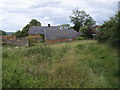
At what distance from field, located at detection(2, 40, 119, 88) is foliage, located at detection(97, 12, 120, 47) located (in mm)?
66

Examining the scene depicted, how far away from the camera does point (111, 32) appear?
1.23 metres

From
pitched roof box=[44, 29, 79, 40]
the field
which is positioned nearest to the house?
pitched roof box=[44, 29, 79, 40]

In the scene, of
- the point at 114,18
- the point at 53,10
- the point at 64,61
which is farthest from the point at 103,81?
the point at 53,10

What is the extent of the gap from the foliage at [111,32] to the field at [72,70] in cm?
7

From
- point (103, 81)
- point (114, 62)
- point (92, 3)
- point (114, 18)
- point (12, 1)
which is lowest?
point (103, 81)

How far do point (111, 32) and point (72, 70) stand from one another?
97 centimetres

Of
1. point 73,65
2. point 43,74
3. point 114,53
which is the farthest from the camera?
point 43,74

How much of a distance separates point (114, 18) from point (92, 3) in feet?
2.22

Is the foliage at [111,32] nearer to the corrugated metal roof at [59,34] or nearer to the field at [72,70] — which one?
the field at [72,70]

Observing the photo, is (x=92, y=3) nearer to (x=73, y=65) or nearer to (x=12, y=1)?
(x=73, y=65)

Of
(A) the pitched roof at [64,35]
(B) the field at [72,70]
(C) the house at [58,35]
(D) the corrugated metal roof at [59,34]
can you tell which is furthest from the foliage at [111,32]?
(D) the corrugated metal roof at [59,34]

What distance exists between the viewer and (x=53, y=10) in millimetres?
2342

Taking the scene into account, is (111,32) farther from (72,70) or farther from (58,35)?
(58,35)

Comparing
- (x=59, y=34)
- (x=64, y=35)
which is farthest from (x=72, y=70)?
(x=59, y=34)
